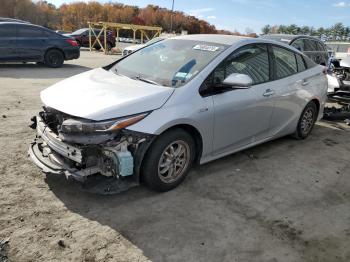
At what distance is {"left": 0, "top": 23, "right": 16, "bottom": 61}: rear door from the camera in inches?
490

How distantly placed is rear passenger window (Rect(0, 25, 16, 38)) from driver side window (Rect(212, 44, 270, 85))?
10.4 metres

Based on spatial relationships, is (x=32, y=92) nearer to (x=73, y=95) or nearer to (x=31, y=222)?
(x=73, y=95)

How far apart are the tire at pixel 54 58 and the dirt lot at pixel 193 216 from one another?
29.8 feet

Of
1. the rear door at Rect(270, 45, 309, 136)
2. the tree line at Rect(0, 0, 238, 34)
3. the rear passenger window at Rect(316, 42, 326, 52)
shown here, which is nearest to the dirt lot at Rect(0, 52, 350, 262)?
the rear door at Rect(270, 45, 309, 136)

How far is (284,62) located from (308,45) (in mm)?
6705

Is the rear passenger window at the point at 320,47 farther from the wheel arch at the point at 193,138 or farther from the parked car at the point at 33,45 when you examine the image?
the wheel arch at the point at 193,138

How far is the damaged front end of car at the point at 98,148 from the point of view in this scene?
3477 millimetres

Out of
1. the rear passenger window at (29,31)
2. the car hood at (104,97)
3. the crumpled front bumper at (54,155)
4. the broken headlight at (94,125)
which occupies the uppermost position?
the rear passenger window at (29,31)

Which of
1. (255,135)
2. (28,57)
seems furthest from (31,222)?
(28,57)

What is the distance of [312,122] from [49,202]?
467 cm

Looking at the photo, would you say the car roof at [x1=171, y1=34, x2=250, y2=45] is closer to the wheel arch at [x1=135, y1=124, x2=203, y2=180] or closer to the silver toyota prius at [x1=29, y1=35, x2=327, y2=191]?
the silver toyota prius at [x1=29, y1=35, x2=327, y2=191]

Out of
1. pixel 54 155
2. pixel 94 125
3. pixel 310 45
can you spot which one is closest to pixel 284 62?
pixel 94 125

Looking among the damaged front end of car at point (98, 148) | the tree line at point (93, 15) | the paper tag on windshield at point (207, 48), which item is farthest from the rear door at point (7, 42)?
the tree line at point (93, 15)

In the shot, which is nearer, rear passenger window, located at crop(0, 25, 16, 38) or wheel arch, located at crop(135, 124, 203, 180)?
wheel arch, located at crop(135, 124, 203, 180)
